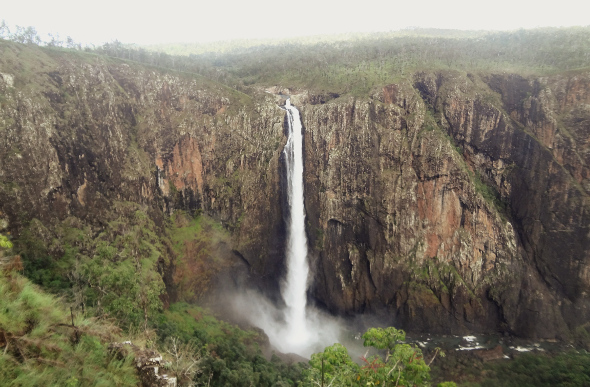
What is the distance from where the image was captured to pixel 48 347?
206 inches

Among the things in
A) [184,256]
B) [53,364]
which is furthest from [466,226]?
[53,364]

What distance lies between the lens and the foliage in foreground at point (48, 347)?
15.5 ft

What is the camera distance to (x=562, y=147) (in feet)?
84.8

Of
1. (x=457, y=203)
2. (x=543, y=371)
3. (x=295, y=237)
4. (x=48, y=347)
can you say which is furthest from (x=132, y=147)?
(x=543, y=371)

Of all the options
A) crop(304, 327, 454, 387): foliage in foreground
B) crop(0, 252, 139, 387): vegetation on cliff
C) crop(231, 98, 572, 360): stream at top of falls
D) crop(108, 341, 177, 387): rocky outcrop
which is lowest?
crop(231, 98, 572, 360): stream at top of falls

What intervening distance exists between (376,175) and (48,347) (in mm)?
26630

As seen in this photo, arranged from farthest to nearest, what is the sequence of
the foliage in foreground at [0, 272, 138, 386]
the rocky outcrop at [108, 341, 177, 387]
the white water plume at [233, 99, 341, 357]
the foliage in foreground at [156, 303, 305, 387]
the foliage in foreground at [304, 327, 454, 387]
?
the white water plume at [233, 99, 341, 357], the foliage in foreground at [156, 303, 305, 387], the foliage in foreground at [304, 327, 454, 387], the rocky outcrop at [108, 341, 177, 387], the foliage in foreground at [0, 272, 138, 386]

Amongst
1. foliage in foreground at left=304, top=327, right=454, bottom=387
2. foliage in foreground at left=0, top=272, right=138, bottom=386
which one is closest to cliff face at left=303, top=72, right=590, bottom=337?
foliage in foreground at left=304, top=327, right=454, bottom=387

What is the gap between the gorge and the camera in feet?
79.7

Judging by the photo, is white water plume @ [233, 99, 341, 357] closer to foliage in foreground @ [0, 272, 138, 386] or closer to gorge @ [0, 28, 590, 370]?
gorge @ [0, 28, 590, 370]

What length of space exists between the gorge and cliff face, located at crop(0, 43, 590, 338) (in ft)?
0.39

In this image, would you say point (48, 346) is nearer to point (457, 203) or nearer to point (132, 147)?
point (132, 147)

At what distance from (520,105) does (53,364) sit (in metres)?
34.0

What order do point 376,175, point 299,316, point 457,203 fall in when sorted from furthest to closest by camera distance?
point 376,175, point 299,316, point 457,203
